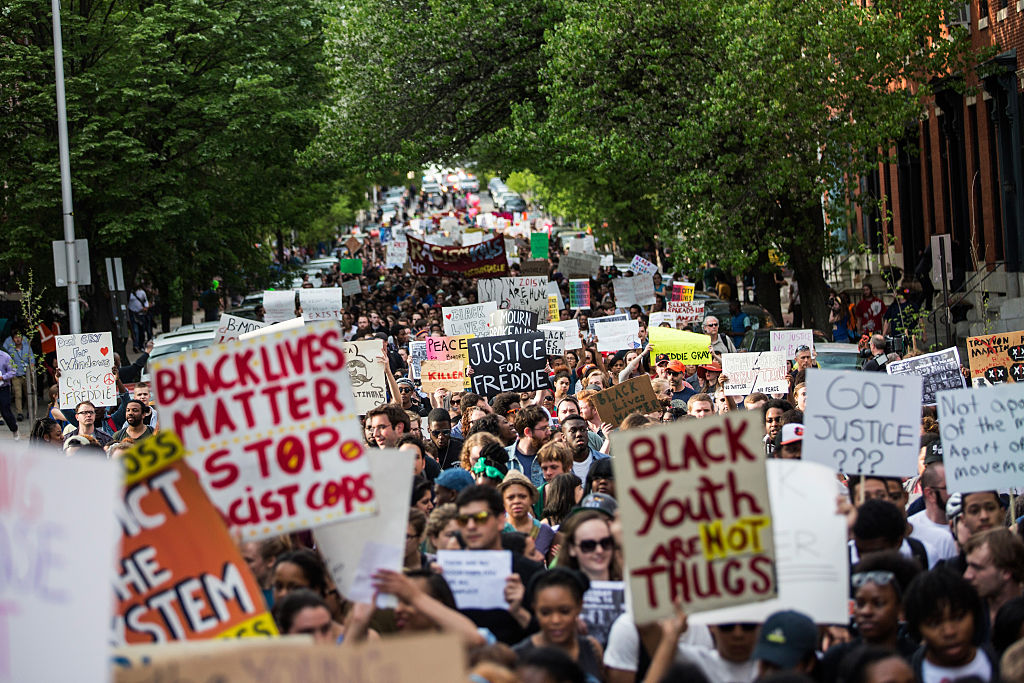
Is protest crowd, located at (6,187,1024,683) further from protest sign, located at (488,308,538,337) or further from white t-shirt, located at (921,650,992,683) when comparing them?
protest sign, located at (488,308,538,337)

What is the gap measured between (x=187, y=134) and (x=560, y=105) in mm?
8267

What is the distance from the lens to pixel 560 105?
29391 mm

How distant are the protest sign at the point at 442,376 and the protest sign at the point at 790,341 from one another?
3.66m

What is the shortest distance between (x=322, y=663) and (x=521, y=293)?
20.5m

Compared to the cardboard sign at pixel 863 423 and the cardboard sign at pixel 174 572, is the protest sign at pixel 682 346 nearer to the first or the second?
the cardboard sign at pixel 863 423

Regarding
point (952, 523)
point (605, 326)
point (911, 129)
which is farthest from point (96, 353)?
point (911, 129)

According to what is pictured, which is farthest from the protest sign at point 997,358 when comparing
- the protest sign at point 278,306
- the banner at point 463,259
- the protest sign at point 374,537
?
the banner at point 463,259

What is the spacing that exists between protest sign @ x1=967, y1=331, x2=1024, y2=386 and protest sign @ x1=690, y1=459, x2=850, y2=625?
752cm

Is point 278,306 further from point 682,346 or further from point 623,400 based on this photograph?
point 623,400

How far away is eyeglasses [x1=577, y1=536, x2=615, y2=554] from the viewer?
6848mm

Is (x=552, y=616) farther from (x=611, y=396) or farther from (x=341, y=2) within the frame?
(x=341, y=2)

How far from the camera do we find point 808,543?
244 inches

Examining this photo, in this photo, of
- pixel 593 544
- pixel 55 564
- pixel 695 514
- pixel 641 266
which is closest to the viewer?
pixel 55 564

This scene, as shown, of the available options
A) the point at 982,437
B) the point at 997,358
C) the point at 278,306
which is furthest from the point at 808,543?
the point at 278,306
